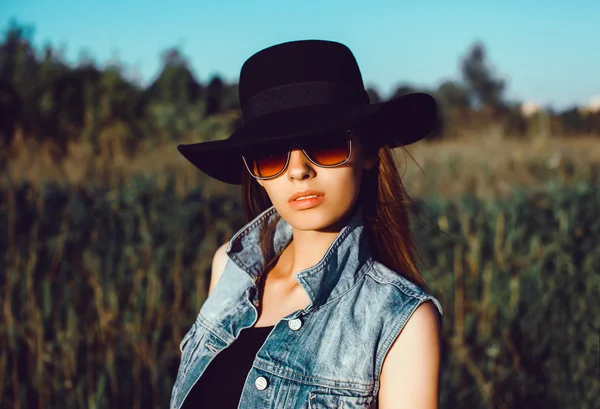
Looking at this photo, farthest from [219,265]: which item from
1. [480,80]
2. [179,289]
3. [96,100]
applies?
[480,80]

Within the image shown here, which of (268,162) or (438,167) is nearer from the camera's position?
(268,162)

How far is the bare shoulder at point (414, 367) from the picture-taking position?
1.34m

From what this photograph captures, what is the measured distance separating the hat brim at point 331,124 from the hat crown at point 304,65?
0.10 m

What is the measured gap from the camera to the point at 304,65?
5.22 feet

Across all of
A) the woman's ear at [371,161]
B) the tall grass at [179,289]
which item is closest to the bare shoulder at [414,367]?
the woman's ear at [371,161]

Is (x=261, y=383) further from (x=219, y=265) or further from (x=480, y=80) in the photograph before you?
(x=480, y=80)

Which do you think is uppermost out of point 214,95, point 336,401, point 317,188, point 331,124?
point 214,95

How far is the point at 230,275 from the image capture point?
6.22 feet

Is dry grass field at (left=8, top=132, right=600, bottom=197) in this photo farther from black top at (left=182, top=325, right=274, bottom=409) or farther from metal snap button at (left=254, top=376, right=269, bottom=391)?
metal snap button at (left=254, top=376, right=269, bottom=391)

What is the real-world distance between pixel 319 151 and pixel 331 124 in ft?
0.36

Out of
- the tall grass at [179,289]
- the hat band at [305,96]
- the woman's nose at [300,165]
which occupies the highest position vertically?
the hat band at [305,96]

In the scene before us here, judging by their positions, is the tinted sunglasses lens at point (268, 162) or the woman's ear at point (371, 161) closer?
the tinted sunglasses lens at point (268, 162)

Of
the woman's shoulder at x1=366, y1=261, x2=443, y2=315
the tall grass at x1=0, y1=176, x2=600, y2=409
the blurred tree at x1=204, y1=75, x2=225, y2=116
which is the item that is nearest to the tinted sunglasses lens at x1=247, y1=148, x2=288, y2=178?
the woman's shoulder at x1=366, y1=261, x2=443, y2=315

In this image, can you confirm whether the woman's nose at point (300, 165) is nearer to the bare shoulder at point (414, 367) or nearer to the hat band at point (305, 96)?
the hat band at point (305, 96)
